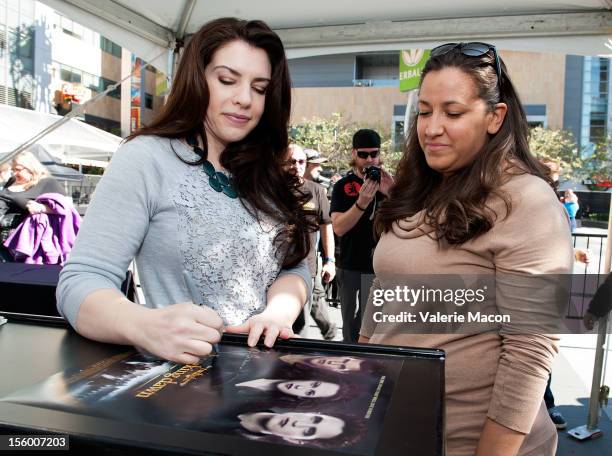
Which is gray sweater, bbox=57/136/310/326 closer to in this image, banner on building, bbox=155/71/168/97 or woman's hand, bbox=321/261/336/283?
banner on building, bbox=155/71/168/97

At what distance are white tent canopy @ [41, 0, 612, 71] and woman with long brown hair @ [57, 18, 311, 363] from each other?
2396mm

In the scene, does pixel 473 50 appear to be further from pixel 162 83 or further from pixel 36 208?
pixel 162 83

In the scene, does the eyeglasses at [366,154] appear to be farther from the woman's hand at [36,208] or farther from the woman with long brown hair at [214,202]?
the woman with long brown hair at [214,202]

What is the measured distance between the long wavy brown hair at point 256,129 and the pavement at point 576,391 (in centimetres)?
202

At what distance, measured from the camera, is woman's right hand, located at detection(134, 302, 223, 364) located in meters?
0.74

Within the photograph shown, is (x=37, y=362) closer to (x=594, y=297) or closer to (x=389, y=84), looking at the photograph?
(x=594, y=297)

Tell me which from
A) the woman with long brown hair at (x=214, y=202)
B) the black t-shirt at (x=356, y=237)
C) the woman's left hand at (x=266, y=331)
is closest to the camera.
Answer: the woman's left hand at (x=266, y=331)

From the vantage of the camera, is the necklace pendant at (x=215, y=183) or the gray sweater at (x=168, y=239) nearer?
the gray sweater at (x=168, y=239)

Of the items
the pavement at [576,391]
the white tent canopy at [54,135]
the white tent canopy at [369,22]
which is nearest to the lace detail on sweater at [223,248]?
the pavement at [576,391]

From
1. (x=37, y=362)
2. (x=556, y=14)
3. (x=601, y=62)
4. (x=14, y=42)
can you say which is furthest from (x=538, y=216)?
(x=601, y=62)

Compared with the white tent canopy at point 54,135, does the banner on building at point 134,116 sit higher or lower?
higher

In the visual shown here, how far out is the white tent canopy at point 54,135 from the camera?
757 cm

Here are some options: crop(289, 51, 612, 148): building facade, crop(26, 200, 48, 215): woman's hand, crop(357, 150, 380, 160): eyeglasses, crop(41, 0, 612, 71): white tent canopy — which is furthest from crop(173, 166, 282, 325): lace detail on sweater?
crop(289, 51, 612, 148): building facade

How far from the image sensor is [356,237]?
13.7 ft
